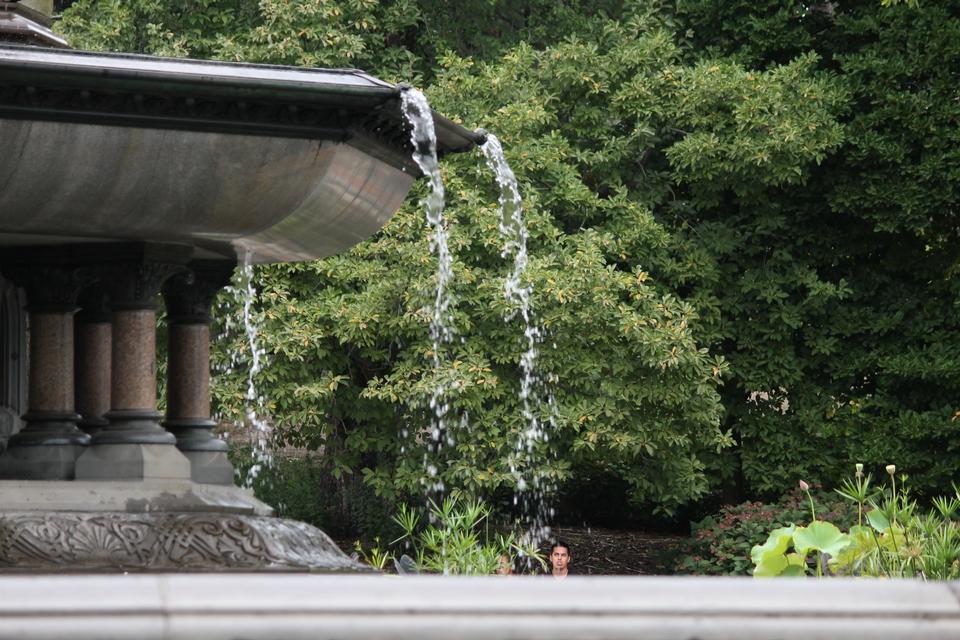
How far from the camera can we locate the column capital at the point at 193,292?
29.3ft

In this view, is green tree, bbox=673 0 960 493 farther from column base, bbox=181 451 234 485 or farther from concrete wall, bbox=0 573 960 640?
concrete wall, bbox=0 573 960 640

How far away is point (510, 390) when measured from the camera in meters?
20.2

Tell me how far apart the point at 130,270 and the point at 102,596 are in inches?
202

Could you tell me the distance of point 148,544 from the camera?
285 inches

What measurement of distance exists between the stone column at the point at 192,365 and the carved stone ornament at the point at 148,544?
4.00 ft

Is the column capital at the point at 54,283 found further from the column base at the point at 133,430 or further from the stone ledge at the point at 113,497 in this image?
the stone ledge at the point at 113,497

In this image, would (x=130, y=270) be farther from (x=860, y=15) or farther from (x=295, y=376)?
(x=860, y=15)

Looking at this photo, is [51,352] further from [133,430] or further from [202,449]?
[202,449]

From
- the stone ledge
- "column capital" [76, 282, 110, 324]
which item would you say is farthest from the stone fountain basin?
the stone ledge

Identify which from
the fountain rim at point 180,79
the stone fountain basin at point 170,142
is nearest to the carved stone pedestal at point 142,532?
the stone fountain basin at point 170,142

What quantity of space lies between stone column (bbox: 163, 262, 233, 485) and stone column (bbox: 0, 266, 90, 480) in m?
0.75

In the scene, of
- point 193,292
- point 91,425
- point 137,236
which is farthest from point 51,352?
point 193,292

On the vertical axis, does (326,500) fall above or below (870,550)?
below

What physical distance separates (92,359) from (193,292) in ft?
2.50
